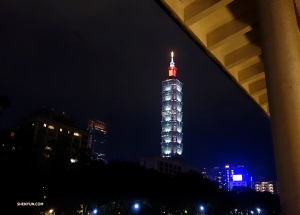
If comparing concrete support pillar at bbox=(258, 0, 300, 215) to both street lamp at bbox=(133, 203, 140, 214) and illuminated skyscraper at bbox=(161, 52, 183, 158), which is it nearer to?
street lamp at bbox=(133, 203, 140, 214)

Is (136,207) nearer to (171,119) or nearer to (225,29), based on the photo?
(225,29)

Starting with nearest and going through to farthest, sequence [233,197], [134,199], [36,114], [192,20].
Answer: [192,20], [134,199], [233,197], [36,114]

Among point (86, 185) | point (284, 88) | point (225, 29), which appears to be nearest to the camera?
point (284, 88)

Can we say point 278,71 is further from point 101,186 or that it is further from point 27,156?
point 27,156

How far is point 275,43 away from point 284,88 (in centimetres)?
58

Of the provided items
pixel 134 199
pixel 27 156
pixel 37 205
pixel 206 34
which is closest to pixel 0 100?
pixel 27 156

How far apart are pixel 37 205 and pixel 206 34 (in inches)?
1223

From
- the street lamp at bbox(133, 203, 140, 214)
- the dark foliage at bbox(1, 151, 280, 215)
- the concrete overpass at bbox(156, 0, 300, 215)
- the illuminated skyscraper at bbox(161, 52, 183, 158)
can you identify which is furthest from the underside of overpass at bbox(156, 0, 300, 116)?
the illuminated skyscraper at bbox(161, 52, 183, 158)

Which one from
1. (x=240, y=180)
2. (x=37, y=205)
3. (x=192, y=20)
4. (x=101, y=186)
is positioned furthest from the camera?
(x=240, y=180)

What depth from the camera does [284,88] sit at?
3.61 m

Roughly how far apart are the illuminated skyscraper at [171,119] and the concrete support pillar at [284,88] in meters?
136

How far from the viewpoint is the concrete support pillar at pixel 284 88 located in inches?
132

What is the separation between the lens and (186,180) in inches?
2098

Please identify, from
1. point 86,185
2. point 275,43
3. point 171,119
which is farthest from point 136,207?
point 171,119
